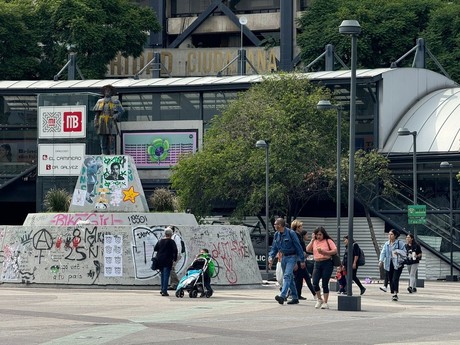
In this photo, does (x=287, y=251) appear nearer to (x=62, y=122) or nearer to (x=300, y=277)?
(x=300, y=277)

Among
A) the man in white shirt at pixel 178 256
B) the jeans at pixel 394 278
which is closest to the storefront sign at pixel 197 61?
the man in white shirt at pixel 178 256

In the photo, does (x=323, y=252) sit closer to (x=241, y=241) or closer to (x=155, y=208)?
(x=241, y=241)

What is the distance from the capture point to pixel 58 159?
72062 millimetres

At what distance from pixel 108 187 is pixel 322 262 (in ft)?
38.7

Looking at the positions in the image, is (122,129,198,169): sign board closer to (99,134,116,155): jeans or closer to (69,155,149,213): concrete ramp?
(99,134,116,155): jeans

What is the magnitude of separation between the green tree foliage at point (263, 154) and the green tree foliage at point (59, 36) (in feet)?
85.0

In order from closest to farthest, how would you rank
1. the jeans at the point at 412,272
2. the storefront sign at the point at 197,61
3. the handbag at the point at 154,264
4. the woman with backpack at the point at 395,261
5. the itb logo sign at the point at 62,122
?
the handbag at the point at 154,264
the woman with backpack at the point at 395,261
the jeans at the point at 412,272
the itb logo sign at the point at 62,122
the storefront sign at the point at 197,61

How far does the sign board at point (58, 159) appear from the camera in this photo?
71562 millimetres

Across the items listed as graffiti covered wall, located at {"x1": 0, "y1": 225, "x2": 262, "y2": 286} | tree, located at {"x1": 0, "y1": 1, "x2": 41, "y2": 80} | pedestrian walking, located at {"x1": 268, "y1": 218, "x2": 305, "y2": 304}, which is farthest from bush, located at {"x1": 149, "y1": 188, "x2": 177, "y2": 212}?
tree, located at {"x1": 0, "y1": 1, "x2": 41, "y2": 80}

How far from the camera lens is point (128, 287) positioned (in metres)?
33.9

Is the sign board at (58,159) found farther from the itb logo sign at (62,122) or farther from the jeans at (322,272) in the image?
the jeans at (322,272)

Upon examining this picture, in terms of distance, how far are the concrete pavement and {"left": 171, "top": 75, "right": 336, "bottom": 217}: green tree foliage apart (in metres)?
30.6

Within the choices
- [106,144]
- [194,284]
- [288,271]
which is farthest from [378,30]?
[288,271]

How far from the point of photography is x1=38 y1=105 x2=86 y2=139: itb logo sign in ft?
234
